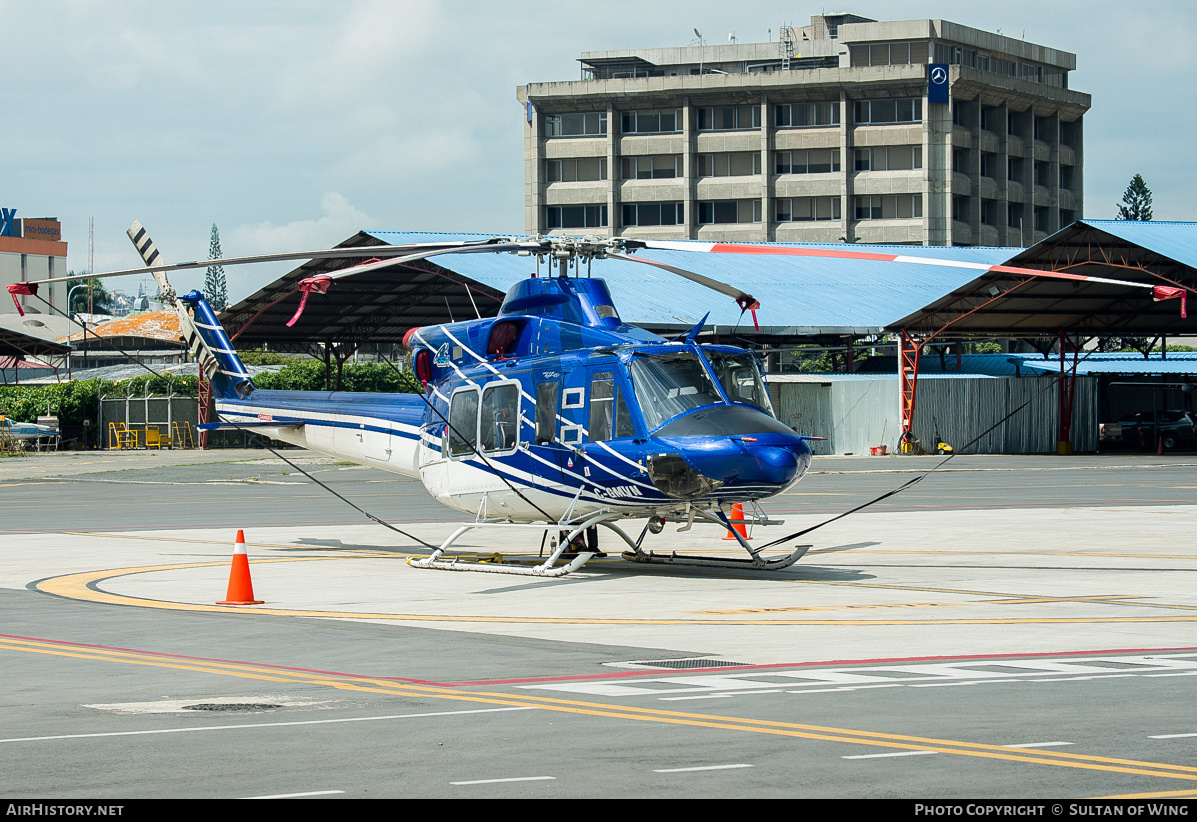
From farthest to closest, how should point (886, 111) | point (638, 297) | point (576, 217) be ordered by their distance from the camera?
point (576, 217), point (886, 111), point (638, 297)

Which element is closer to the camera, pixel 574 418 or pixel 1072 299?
pixel 574 418

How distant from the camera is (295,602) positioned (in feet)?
54.2

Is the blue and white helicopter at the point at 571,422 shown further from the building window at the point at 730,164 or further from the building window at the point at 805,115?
the building window at the point at 730,164

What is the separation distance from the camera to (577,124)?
118 m

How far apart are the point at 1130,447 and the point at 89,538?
47.6 m

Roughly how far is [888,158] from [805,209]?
7793mm

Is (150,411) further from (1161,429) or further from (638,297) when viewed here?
(1161,429)

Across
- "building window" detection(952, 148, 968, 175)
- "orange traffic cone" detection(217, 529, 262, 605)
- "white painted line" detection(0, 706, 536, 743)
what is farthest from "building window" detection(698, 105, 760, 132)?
"white painted line" detection(0, 706, 536, 743)

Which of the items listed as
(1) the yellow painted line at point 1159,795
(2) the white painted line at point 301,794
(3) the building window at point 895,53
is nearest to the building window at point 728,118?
(3) the building window at point 895,53

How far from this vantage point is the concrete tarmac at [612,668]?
7.38 m

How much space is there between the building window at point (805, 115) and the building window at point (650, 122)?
8.70 metres

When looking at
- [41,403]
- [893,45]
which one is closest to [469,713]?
[41,403]

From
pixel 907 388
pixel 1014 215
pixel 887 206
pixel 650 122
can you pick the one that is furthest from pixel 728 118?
pixel 907 388

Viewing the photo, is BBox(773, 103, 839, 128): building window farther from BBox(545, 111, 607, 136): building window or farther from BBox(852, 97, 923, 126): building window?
BBox(545, 111, 607, 136): building window
